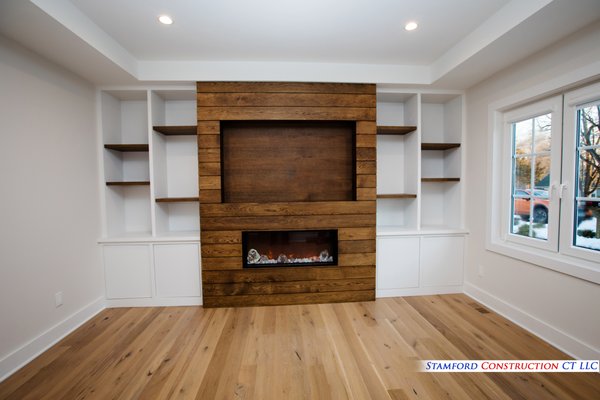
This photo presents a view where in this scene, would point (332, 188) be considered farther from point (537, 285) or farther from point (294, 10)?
point (537, 285)

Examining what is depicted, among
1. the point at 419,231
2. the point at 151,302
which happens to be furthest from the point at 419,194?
the point at 151,302

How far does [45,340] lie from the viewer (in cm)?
204

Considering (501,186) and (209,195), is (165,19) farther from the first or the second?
(501,186)

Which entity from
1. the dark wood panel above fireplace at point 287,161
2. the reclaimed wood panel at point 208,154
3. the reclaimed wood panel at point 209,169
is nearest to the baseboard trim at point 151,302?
the dark wood panel above fireplace at point 287,161

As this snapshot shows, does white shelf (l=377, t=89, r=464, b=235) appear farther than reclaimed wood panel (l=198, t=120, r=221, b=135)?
Yes

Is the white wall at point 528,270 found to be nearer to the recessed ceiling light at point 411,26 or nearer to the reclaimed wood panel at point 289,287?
the recessed ceiling light at point 411,26

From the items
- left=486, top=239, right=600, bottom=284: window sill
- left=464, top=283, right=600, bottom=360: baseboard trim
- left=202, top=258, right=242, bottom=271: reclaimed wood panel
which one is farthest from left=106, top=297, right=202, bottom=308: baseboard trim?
left=486, top=239, right=600, bottom=284: window sill

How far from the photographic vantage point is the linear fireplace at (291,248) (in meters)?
2.82

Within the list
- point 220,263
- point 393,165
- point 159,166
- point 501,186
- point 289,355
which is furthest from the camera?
point 393,165

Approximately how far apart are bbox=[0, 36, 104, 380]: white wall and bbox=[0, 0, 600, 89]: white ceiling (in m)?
0.25

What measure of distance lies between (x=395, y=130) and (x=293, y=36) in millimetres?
1544

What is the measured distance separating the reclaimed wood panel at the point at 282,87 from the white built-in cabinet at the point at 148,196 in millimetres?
333

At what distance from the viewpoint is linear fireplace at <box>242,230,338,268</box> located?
9.27ft

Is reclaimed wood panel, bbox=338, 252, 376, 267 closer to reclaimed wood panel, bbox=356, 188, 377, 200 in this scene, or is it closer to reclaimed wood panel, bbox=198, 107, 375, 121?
reclaimed wood panel, bbox=356, 188, 377, 200
